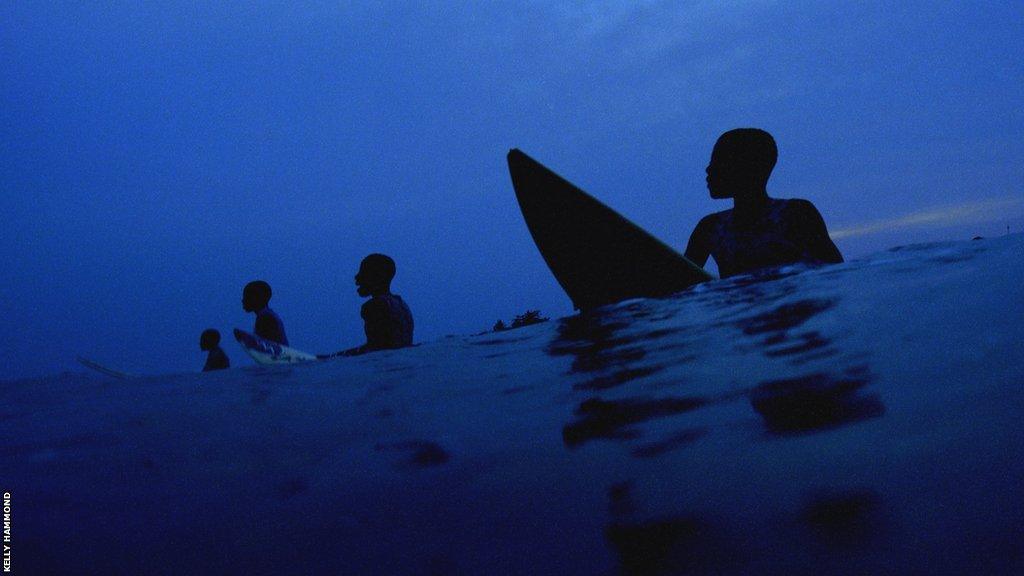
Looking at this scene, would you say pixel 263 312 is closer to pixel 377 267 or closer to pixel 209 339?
pixel 377 267

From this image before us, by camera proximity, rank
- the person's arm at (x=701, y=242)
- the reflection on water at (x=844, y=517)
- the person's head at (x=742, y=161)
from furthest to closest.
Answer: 1. the person's arm at (x=701, y=242)
2. the person's head at (x=742, y=161)
3. the reflection on water at (x=844, y=517)

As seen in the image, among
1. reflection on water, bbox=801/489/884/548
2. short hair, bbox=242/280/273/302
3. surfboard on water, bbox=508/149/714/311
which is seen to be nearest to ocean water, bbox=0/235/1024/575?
reflection on water, bbox=801/489/884/548

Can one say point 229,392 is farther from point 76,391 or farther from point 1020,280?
point 1020,280

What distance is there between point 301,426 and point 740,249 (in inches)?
93.8

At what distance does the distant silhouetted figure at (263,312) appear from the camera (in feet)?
15.8

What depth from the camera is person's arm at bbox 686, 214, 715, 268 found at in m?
3.15

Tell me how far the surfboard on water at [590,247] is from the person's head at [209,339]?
4468 mm

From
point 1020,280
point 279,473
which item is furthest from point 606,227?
point 279,473

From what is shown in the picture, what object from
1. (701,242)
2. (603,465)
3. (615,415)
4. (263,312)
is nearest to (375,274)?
(263,312)

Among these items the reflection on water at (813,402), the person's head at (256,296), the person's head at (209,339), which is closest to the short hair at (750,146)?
the reflection on water at (813,402)

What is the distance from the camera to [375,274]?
13.6 ft

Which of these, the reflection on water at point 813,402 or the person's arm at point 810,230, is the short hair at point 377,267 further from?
the reflection on water at point 813,402

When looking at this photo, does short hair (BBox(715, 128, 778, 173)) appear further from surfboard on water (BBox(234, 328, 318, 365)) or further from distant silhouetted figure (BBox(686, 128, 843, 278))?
surfboard on water (BBox(234, 328, 318, 365))

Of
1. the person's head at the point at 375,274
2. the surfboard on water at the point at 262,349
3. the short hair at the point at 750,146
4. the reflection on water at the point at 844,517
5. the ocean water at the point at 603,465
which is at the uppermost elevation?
the short hair at the point at 750,146
